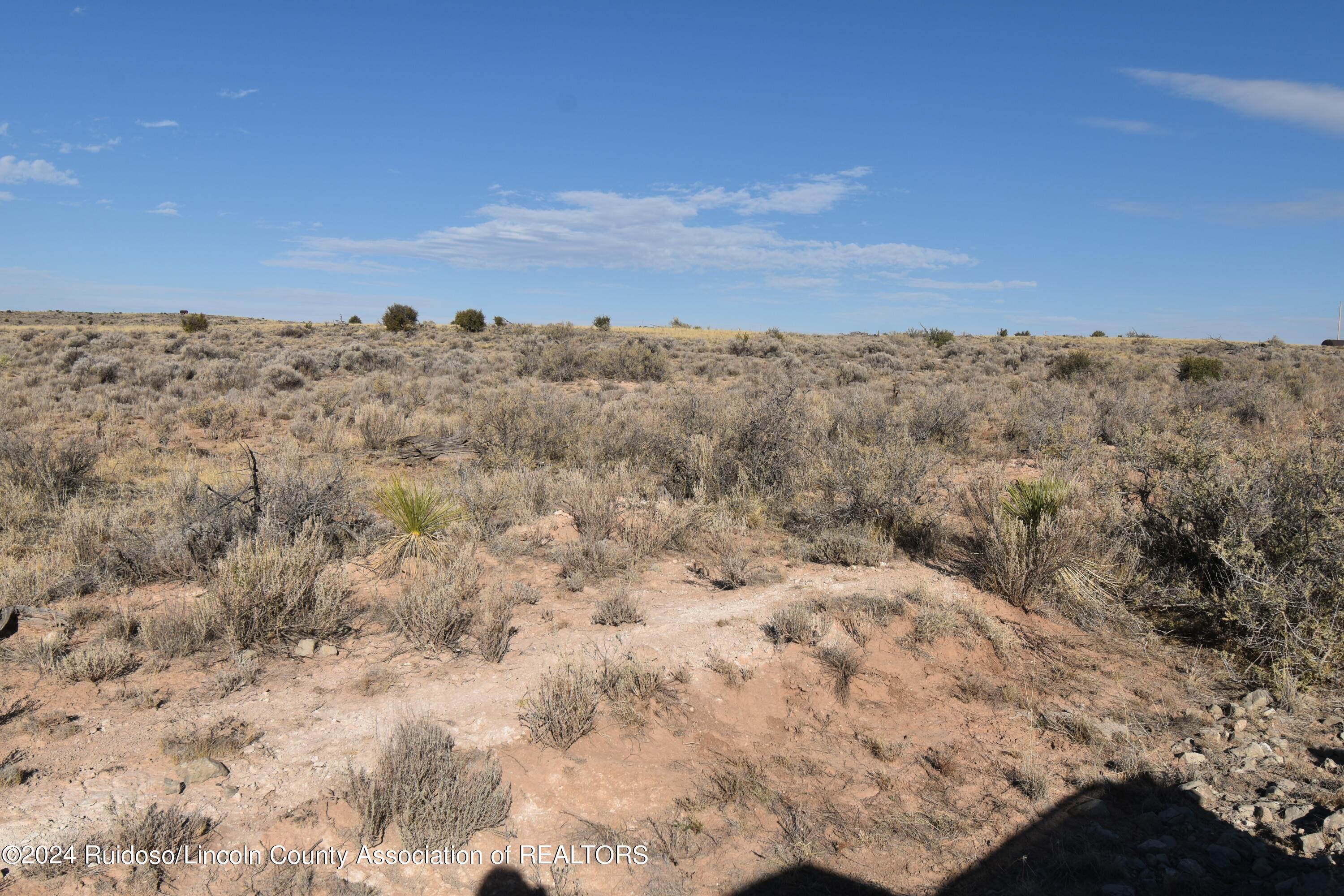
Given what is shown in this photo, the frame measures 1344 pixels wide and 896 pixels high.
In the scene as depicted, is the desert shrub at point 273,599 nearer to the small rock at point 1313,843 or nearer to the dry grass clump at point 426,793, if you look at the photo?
the dry grass clump at point 426,793

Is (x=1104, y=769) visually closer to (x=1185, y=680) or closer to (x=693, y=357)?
(x=1185, y=680)

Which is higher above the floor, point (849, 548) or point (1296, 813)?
point (849, 548)

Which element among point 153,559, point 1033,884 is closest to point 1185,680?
point 1033,884

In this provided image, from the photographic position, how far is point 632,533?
6.86 meters

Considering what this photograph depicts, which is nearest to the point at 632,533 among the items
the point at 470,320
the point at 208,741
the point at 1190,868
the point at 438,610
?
the point at 438,610

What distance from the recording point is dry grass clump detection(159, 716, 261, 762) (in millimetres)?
3453

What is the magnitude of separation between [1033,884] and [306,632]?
186 inches

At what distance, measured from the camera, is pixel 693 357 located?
25.5 m

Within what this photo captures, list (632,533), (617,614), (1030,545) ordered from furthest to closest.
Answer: (632,533) → (1030,545) → (617,614)

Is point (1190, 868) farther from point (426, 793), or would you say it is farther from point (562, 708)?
point (426, 793)

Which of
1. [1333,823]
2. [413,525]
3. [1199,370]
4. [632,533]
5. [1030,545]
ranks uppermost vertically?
[1199,370]

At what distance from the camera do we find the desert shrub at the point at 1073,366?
20172mm

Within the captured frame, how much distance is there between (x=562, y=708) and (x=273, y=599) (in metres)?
2.37

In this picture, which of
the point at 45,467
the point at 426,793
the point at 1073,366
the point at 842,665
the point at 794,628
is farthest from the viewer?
the point at 1073,366
